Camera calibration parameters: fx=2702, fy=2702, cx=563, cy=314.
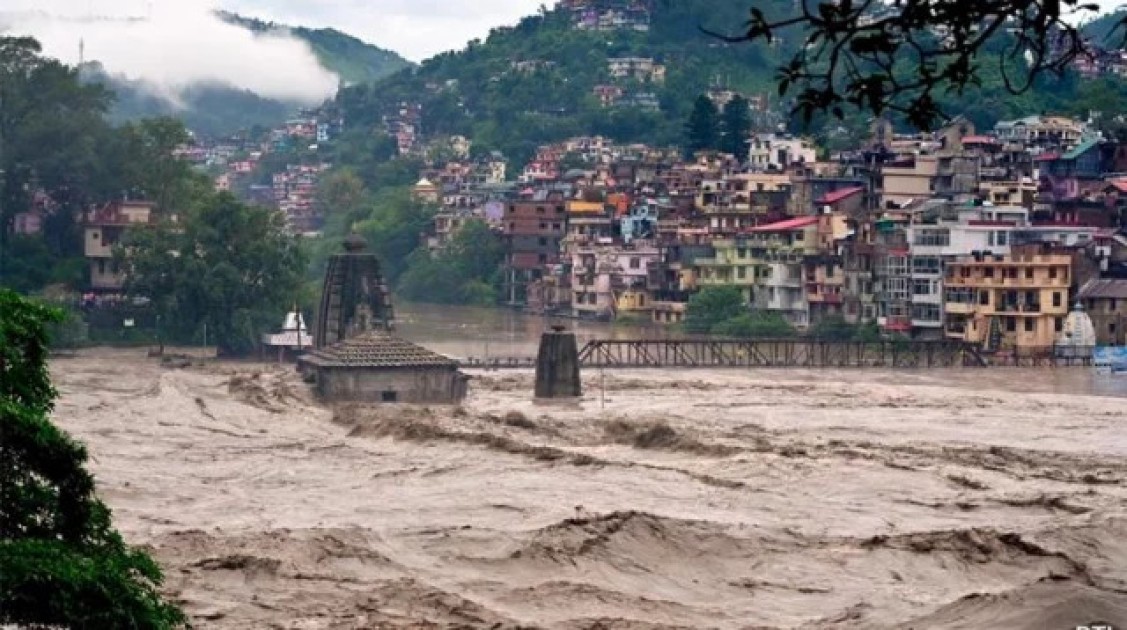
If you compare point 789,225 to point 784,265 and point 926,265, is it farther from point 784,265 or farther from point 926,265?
point 926,265

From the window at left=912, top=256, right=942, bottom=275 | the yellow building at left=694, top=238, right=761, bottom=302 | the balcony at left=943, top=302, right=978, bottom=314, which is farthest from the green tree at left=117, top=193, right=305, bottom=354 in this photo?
the yellow building at left=694, top=238, right=761, bottom=302

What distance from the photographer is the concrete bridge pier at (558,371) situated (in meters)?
53.2

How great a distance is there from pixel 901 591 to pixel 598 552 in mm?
3272

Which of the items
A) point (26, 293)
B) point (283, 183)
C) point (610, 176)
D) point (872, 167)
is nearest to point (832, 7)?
point (26, 293)

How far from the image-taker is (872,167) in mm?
85125

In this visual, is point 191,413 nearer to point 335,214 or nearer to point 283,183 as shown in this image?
point 335,214

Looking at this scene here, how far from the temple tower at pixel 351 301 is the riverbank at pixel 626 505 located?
5.10 m

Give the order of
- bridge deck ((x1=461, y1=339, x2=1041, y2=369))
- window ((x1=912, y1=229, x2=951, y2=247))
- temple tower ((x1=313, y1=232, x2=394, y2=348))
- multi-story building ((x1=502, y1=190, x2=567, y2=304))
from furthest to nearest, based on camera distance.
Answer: multi-story building ((x1=502, y1=190, x2=567, y2=304))
window ((x1=912, y1=229, x2=951, y2=247))
bridge deck ((x1=461, y1=339, x2=1041, y2=369))
temple tower ((x1=313, y1=232, x2=394, y2=348))

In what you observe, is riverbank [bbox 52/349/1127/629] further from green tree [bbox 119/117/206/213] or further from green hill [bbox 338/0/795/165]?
green hill [bbox 338/0/795/165]

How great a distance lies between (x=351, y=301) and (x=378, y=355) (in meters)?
8.22

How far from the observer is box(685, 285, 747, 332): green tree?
76375 mm

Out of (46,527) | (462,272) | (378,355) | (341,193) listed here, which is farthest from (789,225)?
(46,527)

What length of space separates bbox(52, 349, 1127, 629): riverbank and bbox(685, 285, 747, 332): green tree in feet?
68.9

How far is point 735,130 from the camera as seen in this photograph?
10800 centimetres
